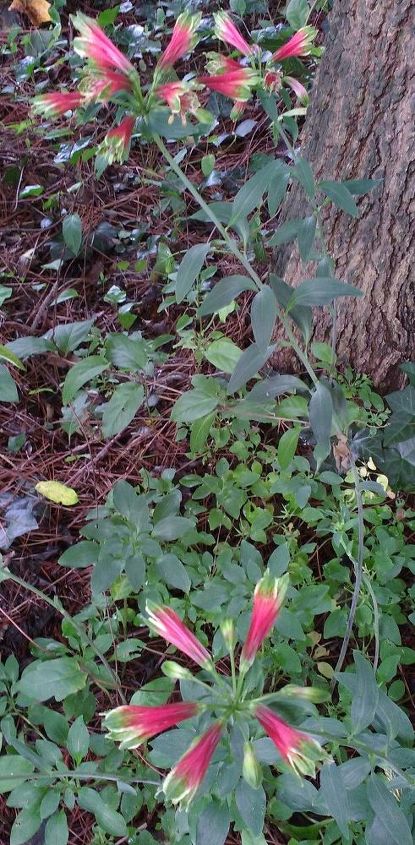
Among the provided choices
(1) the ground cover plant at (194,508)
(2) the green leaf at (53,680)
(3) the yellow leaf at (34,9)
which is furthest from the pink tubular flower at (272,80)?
(3) the yellow leaf at (34,9)

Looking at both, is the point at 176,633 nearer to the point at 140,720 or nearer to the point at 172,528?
the point at 140,720

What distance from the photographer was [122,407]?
141 centimetres

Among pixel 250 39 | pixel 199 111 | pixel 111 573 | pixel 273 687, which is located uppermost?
pixel 199 111

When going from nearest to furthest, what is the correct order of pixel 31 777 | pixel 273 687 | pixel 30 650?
pixel 31 777
pixel 273 687
pixel 30 650

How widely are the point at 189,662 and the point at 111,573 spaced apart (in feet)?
1.16

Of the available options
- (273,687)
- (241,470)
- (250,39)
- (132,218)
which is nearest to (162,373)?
(241,470)

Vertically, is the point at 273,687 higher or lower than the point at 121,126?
lower

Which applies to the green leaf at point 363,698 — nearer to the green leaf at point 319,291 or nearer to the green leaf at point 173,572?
the green leaf at point 173,572

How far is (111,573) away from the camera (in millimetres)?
1312

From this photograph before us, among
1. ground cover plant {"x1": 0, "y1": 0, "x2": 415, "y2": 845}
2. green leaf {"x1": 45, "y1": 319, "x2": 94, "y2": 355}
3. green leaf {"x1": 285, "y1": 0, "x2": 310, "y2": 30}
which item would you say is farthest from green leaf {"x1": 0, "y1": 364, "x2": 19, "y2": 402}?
green leaf {"x1": 285, "y1": 0, "x2": 310, "y2": 30}

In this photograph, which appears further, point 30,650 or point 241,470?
point 241,470

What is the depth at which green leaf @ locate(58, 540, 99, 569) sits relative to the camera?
1384 millimetres

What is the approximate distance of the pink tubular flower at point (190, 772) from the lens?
0.78m

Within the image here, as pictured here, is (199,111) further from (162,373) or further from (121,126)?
(162,373)
